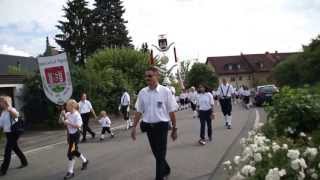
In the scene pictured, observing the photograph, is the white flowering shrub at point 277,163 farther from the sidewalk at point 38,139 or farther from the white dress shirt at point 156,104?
the sidewalk at point 38,139

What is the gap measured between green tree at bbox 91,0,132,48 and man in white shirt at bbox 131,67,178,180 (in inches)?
2200

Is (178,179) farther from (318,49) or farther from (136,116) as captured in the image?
(318,49)

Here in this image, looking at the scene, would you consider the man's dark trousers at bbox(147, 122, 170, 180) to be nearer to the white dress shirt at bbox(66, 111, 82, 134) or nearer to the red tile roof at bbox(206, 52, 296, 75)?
the white dress shirt at bbox(66, 111, 82, 134)

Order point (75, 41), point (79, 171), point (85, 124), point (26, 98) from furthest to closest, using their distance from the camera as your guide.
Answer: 1. point (75, 41)
2. point (26, 98)
3. point (85, 124)
4. point (79, 171)

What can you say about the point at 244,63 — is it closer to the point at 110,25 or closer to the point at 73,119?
the point at 110,25

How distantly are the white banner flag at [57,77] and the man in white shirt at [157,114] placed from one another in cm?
1119

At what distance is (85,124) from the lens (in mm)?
19359

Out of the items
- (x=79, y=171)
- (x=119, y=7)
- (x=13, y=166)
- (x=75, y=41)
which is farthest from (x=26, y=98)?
(x=119, y=7)

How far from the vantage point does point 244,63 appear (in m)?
122

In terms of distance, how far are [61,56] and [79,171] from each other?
9221 mm

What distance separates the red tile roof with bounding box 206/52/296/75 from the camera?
12050 cm

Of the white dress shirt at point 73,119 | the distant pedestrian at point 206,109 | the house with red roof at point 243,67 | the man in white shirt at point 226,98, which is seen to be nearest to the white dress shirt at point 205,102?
the distant pedestrian at point 206,109

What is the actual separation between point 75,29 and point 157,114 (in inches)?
2234

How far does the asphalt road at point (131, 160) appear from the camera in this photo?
10586 mm
